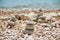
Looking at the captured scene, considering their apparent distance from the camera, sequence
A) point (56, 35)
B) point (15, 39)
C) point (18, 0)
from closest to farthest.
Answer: point (15, 39) < point (56, 35) < point (18, 0)

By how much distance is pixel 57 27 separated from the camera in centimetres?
272

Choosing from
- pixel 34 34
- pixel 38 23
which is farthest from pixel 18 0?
pixel 34 34

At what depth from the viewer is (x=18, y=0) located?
762cm

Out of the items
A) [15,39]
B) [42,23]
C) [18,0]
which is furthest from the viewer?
[18,0]

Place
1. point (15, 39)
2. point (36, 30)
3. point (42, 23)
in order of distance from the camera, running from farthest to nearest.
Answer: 1. point (42, 23)
2. point (36, 30)
3. point (15, 39)

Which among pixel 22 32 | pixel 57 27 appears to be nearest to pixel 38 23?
pixel 57 27

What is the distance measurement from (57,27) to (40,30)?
0.26 metres

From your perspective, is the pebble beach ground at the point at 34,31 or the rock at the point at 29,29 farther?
the rock at the point at 29,29

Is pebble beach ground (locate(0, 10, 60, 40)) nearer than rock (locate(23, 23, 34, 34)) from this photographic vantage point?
Yes

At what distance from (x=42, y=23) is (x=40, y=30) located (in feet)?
1.07

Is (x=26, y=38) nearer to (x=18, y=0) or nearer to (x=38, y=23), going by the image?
(x=38, y=23)

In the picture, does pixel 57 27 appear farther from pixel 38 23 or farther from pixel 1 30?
pixel 1 30

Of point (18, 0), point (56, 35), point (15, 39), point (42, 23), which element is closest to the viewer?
point (15, 39)

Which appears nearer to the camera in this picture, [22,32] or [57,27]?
[22,32]
